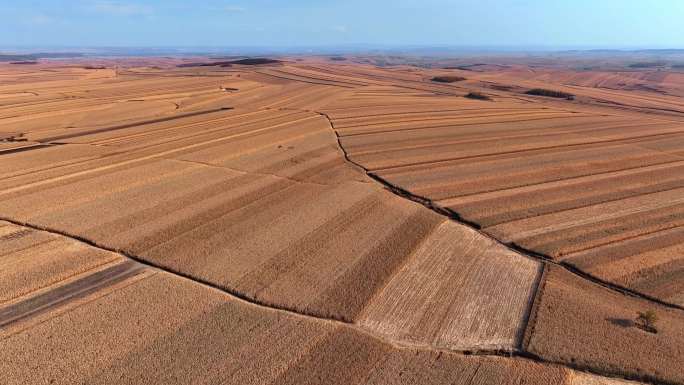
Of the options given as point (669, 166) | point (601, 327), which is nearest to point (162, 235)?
point (601, 327)

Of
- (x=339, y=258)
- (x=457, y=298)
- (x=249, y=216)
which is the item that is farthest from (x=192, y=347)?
(x=249, y=216)

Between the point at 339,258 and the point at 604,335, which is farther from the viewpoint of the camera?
the point at 339,258

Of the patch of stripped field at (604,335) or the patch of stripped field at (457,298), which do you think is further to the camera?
the patch of stripped field at (457,298)

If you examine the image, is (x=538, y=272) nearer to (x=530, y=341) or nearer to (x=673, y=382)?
(x=530, y=341)

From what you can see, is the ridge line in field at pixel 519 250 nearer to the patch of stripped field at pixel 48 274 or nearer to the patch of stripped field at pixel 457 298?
the patch of stripped field at pixel 457 298

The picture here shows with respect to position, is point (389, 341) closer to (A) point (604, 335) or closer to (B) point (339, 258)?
(B) point (339, 258)

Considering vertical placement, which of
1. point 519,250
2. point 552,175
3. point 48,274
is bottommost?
point 519,250

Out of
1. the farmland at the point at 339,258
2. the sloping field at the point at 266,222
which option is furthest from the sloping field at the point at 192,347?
the sloping field at the point at 266,222

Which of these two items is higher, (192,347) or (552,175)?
(552,175)
